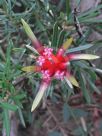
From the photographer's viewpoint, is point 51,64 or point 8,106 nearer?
point 51,64

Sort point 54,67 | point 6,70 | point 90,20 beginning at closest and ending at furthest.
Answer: point 54,67, point 6,70, point 90,20

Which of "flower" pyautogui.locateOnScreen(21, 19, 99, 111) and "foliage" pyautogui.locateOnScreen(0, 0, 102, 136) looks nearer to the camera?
"flower" pyautogui.locateOnScreen(21, 19, 99, 111)

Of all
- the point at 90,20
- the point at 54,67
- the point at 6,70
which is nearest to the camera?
the point at 54,67

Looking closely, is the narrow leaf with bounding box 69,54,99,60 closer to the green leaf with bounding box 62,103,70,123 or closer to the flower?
the flower

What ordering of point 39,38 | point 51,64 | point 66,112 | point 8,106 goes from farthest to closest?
1. point 66,112
2. point 39,38
3. point 8,106
4. point 51,64

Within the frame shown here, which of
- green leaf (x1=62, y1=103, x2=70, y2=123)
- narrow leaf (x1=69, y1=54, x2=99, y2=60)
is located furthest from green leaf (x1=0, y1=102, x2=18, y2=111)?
green leaf (x1=62, y1=103, x2=70, y2=123)

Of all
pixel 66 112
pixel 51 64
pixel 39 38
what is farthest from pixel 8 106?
pixel 66 112

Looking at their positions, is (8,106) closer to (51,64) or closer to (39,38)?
(51,64)

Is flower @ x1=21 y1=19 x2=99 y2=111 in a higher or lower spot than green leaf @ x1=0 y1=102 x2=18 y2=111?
higher

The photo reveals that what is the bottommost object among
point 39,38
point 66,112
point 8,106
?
point 66,112

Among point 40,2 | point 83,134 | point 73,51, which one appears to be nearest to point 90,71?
point 73,51

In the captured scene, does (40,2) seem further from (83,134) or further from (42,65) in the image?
(83,134)
